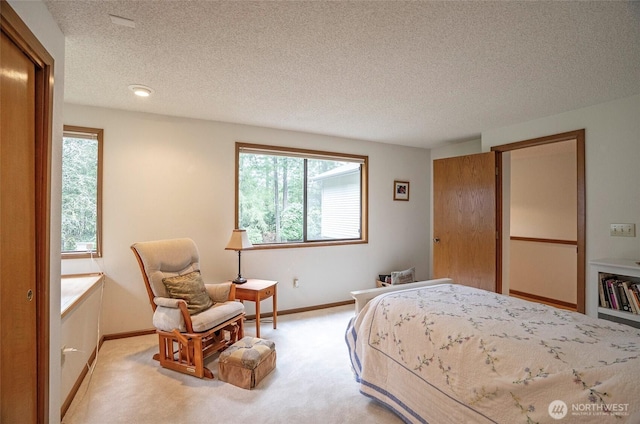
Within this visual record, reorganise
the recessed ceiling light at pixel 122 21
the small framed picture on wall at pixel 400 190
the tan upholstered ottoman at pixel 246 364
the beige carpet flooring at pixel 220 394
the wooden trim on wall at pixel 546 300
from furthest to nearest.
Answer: the small framed picture on wall at pixel 400 190 → the wooden trim on wall at pixel 546 300 → the tan upholstered ottoman at pixel 246 364 → the beige carpet flooring at pixel 220 394 → the recessed ceiling light at pixel 122 21

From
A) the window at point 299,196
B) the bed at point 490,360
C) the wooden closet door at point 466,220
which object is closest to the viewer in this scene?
the bed at point 490,360

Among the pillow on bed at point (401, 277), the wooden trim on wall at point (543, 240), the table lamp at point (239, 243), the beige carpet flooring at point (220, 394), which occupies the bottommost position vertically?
the beige carpet flooring at point (220, 394)

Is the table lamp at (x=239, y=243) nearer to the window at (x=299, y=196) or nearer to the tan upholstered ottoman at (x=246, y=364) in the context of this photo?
the window at (x=299, y=196)

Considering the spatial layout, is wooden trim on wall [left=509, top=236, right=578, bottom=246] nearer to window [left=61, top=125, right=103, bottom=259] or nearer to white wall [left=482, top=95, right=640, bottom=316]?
white wall [left=482, top=95, right=640, bottom=316]

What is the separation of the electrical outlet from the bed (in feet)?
4.92

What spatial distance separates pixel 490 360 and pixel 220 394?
5.86 feet

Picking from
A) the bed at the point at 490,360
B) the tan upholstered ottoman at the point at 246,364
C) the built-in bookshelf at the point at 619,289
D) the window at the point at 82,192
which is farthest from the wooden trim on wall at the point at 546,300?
the window at the point at 82,192

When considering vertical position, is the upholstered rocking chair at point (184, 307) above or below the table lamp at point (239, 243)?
below

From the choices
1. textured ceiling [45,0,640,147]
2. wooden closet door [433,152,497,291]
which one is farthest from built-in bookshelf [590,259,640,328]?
textured ceiling [45,0,640,147]

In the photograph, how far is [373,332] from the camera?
6.79 feet

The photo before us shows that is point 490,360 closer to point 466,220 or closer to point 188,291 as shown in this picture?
point 188,291

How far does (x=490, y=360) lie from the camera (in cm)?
143

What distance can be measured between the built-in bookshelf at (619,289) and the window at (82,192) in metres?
4.65

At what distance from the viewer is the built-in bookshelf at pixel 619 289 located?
2.40 meters
